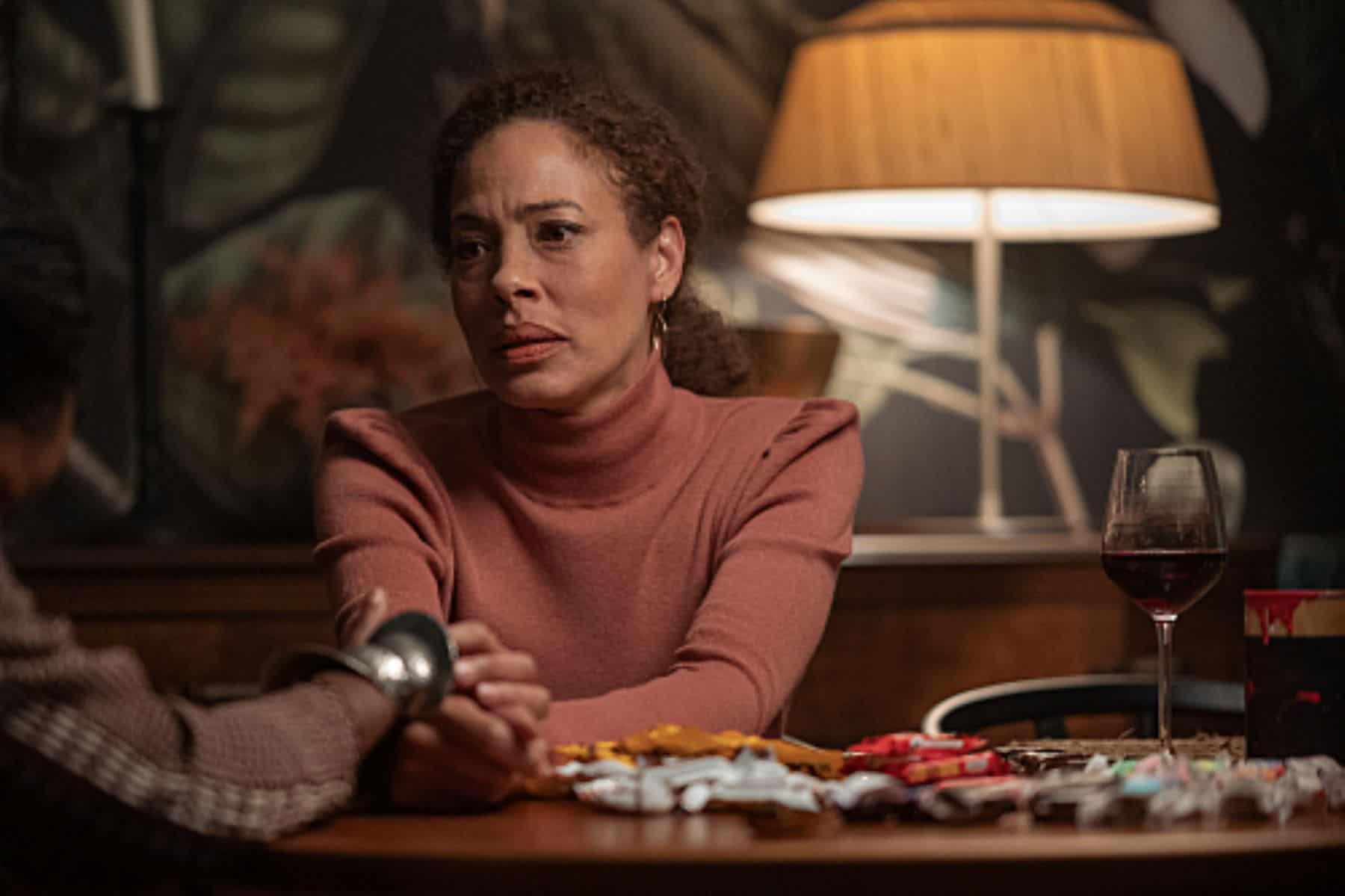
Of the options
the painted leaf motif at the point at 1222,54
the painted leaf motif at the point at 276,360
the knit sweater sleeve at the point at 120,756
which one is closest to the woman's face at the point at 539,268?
the knit sweater sleeve at the point at 120,756

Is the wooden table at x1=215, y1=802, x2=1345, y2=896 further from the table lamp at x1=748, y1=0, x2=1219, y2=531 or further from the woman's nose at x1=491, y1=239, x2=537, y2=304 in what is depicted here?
the table lamp at x1=748, y1=0, x2=1219, y2=531

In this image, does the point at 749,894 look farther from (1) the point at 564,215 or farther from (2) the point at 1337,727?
(1) the point at 564,215

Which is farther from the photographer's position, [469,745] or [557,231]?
[557,231]

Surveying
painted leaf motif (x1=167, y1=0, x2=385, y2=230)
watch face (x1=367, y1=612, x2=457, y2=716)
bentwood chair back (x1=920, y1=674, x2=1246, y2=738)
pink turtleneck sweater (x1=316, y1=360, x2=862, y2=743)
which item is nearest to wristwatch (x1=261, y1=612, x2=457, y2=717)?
watch face (x1=367, y1=612, x2=457, y2=716)

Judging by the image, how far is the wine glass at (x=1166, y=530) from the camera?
138 centimetres

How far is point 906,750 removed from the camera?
127cm

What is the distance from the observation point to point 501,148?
5.92 feet

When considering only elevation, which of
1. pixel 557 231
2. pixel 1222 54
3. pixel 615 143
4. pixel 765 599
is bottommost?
pixel 765 599

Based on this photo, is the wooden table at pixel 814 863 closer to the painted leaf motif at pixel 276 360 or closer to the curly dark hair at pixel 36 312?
the curly dark hair at pixel 36 312

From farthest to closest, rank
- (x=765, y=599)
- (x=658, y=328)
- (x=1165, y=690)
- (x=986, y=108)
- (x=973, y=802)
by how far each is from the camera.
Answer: (x=986, y=108) → (x=658, y=328) → (x=765, y=599) → (x=1165, y=690) → (x=973, y=802)

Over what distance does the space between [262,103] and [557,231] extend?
1.64 m

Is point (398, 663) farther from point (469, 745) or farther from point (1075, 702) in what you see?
point (1075, 702)

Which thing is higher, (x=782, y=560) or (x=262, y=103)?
(x=262, y=103)

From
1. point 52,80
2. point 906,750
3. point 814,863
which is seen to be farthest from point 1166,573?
point 52,80
